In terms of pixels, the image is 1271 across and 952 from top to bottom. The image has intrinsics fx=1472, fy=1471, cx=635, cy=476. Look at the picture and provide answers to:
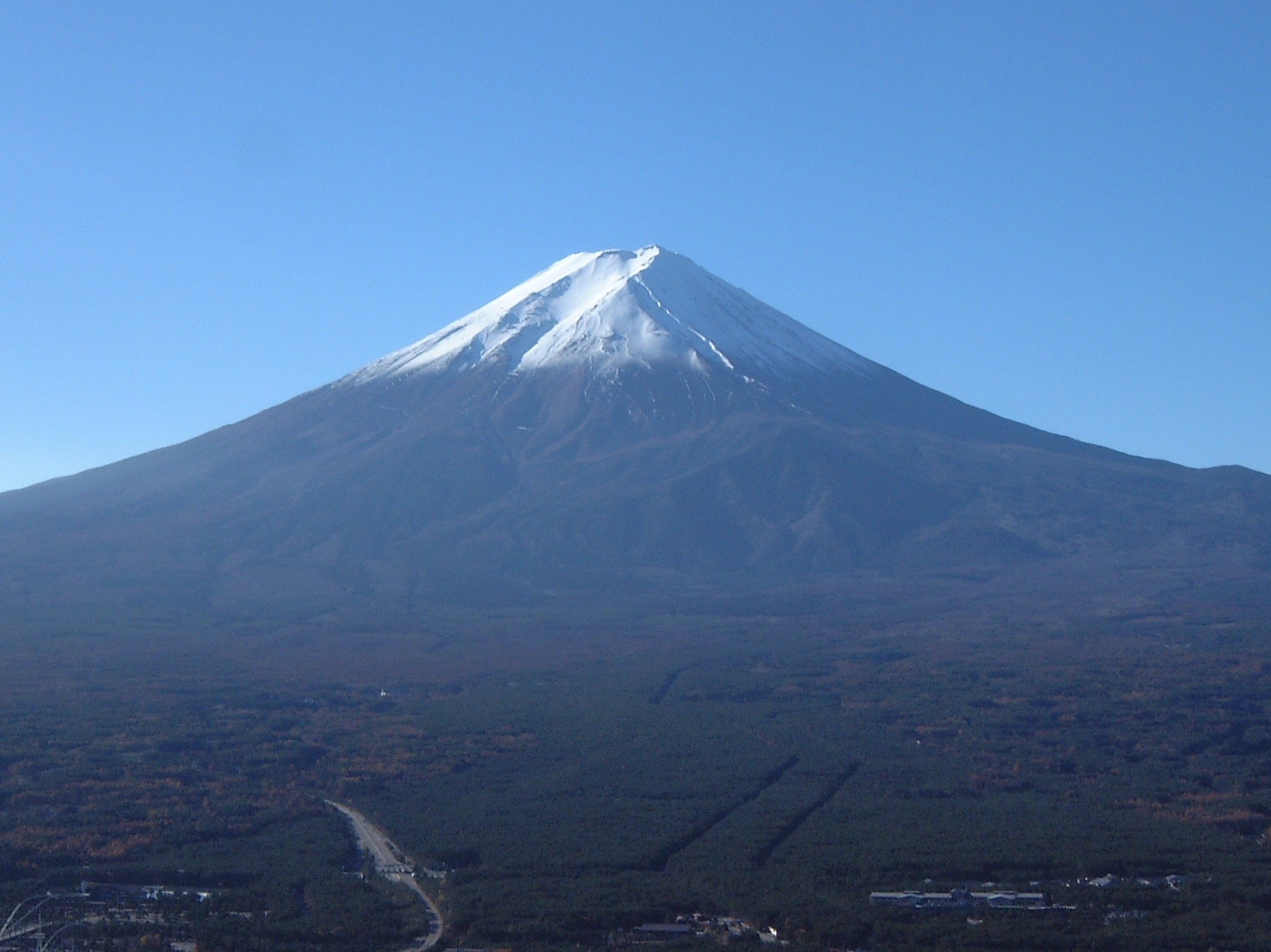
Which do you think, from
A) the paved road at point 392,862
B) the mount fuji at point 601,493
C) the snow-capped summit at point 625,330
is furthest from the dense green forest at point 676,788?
the snow-capped summit at point 625,330

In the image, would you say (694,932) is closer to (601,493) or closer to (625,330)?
(601,493)

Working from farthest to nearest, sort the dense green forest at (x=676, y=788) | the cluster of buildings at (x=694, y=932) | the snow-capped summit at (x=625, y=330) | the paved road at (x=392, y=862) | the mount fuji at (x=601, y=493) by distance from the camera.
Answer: the snow-capped summit at (x=625, y=330) < the mount fuji at (x=601, y=493) < the dense green forest at (x=676, y=788) < the paved road at (x=392, y=862) < the cluster of buildings at (x=694, y=932)

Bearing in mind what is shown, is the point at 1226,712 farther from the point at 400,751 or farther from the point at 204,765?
the point at 204,765

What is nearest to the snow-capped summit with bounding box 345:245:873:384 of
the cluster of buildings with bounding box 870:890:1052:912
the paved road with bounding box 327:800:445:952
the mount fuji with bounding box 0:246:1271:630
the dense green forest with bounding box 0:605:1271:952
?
the mount fuji with bounding box 0:246:1271:630

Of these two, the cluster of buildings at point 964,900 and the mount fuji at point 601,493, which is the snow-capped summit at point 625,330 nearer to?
the mount fuji at point 601,493

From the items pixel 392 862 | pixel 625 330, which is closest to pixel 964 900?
pixel 392 862

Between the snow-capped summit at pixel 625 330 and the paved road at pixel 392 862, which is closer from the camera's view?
the paved road at pixel 392 862

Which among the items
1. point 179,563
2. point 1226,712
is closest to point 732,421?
point 179,563
